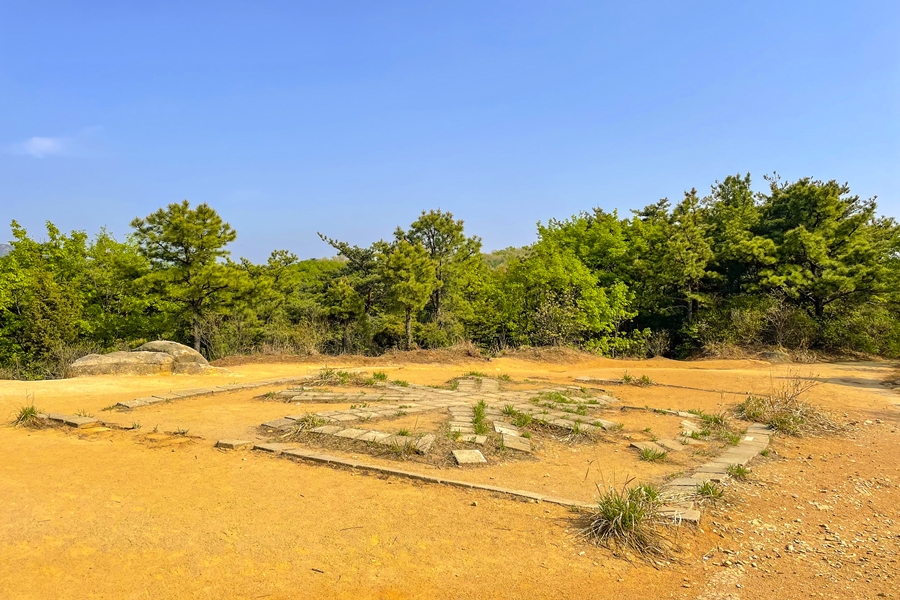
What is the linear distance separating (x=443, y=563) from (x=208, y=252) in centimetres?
2014

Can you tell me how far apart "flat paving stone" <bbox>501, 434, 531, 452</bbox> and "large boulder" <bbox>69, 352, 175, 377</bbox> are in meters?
9.39

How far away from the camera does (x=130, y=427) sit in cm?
587

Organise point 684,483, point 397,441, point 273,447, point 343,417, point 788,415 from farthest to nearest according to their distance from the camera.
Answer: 1. point 788,415
2. point 343,417
3. point 397,441
4. point 273,447
5. point 684,483

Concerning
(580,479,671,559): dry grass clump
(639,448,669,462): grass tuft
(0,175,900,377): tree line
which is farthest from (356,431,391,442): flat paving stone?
(0,175,900,377): tree line

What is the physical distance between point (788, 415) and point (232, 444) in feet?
22.7

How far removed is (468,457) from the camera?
4734 mm

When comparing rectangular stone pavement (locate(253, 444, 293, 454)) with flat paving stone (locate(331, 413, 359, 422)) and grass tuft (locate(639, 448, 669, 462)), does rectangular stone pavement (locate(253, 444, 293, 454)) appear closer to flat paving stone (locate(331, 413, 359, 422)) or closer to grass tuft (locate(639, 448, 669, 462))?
flat paving stone (locate(331, 413, 359, 422))

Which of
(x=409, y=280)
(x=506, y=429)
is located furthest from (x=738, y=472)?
(x=409, y=280)

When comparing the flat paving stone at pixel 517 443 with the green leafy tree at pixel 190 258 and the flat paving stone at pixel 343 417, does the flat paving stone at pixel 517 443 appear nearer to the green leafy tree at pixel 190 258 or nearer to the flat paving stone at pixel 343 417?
the flat paving stone at pixel 343 417

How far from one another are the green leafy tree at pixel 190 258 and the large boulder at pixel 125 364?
7739mm

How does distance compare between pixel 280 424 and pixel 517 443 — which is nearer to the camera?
pixel 517 443

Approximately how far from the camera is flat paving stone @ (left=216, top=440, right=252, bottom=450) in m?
5.03

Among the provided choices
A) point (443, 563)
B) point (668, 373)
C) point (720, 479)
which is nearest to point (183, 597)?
point (443, 563)

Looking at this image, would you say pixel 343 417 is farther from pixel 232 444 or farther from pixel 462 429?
pixel 462 429
